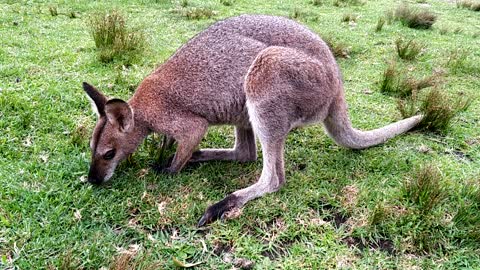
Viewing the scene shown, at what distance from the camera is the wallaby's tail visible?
3727 mm

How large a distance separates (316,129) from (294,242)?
173 cm

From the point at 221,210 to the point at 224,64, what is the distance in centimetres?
122

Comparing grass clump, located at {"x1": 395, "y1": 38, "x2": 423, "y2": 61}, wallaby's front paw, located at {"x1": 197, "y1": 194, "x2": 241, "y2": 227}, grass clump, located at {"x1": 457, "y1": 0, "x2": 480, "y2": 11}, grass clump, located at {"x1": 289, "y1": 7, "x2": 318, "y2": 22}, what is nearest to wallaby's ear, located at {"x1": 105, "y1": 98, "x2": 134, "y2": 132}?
wallaby's front paw, located at {"x1": 197, "y1": 194, "x2": 241, "y2": 227}

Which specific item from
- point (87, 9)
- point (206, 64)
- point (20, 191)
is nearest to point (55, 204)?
point (20, 191)

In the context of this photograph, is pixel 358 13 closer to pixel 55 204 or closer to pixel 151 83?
pixel 151 83

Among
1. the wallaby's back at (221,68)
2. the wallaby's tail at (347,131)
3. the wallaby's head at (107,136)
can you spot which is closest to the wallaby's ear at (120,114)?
the wallaby's head at (107,136)

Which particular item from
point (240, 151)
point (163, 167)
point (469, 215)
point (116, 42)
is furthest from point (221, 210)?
point (116, 42)

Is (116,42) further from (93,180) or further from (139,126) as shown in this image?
(93,180)

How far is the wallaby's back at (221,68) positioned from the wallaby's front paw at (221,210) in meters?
0.79

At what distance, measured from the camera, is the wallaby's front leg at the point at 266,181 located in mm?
3180

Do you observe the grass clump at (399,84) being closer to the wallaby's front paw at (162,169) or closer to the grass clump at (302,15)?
the wallaby's front paw at (162,169)

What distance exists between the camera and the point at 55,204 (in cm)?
305

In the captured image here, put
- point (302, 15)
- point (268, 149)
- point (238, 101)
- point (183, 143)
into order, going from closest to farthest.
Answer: point (268, 149) < point (183, 143) < point (238, 101) < point (302, 15)

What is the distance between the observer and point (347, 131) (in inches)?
150
